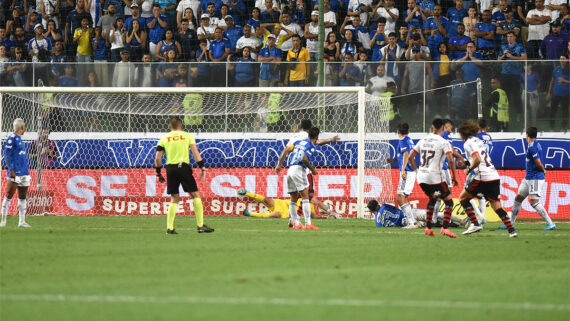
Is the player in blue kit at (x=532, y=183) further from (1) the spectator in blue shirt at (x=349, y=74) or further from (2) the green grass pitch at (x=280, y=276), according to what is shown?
(1) the spectator in blue shirt at (x=349, y=74)

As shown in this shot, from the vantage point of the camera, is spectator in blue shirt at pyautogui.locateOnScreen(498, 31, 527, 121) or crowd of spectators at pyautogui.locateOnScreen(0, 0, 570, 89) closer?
spectator in blue shirt at pyautogui.locateOnScreen(498, 31, 527, 121)

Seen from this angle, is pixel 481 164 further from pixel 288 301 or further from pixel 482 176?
pixel 288 301

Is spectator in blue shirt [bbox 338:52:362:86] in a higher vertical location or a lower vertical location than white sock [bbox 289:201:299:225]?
higher

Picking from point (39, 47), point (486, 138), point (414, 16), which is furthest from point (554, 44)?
point (39, 47)

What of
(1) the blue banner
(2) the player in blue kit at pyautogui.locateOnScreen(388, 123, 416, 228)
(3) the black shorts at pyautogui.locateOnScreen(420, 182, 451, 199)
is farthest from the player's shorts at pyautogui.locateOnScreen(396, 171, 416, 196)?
(1) the blue banner

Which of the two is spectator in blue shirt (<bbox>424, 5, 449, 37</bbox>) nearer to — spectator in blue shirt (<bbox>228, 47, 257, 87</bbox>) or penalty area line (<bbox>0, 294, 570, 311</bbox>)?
spectator in blue shirt (<bbox>228, 47, 257, 87</bbox>)

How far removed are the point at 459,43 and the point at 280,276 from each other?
1622 cm

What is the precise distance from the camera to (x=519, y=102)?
74.0 ft

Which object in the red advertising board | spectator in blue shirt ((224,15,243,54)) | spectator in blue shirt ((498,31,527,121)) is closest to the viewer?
spectator in blue shirt ((498,31,527,121))

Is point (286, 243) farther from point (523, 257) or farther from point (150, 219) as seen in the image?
point (150, 219)

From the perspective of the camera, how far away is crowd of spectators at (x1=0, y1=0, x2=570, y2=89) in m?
23.5

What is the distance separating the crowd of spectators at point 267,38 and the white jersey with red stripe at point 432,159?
22.6 ft

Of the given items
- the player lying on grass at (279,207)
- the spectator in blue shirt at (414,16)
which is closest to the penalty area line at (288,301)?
the player lying on grass at (279,207)

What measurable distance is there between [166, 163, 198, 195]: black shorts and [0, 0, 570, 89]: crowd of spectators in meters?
7.50
